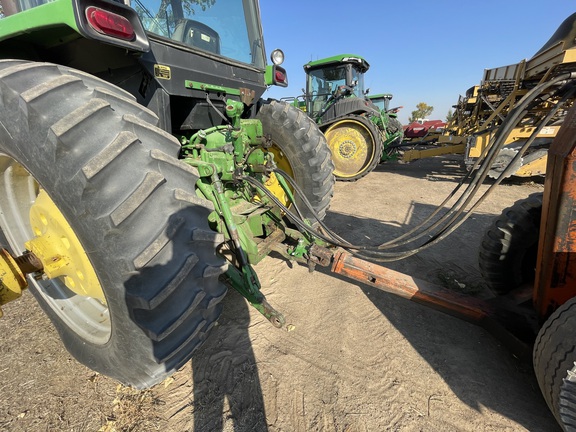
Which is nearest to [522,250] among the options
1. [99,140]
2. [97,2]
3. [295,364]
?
[295,364]

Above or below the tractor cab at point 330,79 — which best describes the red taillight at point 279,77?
below

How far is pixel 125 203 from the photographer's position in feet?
3.21

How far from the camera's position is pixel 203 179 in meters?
1.96

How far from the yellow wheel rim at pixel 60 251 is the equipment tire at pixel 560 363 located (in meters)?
1.97

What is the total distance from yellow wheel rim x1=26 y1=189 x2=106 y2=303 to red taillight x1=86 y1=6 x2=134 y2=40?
799 mm

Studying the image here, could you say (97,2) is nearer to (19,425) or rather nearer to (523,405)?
(19,425)

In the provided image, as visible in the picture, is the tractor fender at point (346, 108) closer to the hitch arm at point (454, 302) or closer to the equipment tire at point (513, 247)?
the equipment tire at point (513, 247)

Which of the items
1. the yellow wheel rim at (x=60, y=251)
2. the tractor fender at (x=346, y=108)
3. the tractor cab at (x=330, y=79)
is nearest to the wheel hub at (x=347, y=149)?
the tractor fender at (x=346, y=108)

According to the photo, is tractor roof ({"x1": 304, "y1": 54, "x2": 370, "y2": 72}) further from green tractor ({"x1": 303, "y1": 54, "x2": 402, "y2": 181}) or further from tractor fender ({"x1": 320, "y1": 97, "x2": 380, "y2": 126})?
tractor fender ({"x1": 320, "y1": 97, "x2": 380, "y2": 126})

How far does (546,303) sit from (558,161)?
71 cm

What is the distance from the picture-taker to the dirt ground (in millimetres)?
1429

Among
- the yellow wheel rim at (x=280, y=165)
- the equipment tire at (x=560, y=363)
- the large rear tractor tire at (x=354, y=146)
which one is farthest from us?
the large rear tractor tire at (x=354, y=146)

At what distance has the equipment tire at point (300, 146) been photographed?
2832 millimetres

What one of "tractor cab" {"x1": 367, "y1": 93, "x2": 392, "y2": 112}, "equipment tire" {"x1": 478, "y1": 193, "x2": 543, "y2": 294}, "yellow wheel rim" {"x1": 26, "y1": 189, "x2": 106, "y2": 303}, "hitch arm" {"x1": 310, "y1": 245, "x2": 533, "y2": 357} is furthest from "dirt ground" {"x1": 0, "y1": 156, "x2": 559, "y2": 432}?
"tractor cab" {"x1": 367, "y1": 93, "x2": 392, "y2": 112}
